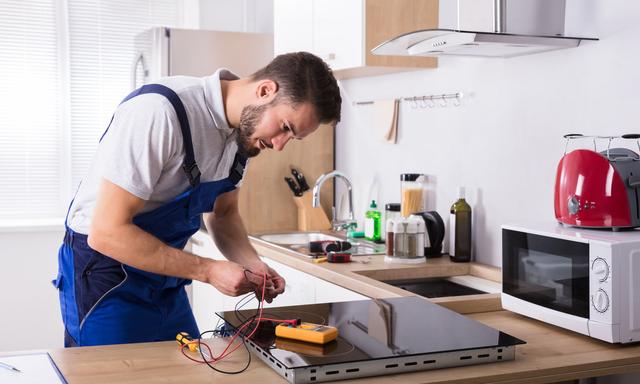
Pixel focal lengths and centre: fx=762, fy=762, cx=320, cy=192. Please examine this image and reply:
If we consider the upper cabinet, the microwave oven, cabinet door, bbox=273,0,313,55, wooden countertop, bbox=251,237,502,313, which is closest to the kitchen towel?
the upper cabinet

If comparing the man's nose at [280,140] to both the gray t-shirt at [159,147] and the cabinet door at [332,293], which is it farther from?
the cabinet door at [332,293]

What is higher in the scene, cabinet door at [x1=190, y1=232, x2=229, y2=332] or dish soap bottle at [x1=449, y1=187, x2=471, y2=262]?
dish soap bottle at [x1=449, y1=187, x2=471, y2=262]

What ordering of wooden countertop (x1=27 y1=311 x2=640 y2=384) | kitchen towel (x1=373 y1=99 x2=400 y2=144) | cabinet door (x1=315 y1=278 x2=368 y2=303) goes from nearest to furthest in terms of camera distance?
1. wooden countertop (x1=27 y1=311 x2=640 y2=384)
2. cabinet door (x1=315 y1=278 x2=368 y2=303)
3. kitchen towel (x1=373 y1=99 x2=400 y2=144)

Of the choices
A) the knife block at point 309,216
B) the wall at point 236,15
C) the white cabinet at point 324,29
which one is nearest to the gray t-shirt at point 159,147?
the white cabinet at point 324,29

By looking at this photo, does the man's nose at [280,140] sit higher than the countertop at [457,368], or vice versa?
the man's nose at [280,140]

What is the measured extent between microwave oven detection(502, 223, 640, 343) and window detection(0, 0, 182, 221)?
3.30 m

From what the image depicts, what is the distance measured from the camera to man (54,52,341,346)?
175cm

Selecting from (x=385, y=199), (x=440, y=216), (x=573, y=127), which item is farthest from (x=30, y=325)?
(x=573, y=127)

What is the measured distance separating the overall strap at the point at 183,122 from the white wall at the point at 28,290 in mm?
2949

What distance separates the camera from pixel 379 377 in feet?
4.76

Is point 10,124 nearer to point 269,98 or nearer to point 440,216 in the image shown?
point 440,216

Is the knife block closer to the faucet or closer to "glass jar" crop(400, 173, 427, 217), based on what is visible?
the faucet

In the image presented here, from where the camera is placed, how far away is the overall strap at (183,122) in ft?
5.94

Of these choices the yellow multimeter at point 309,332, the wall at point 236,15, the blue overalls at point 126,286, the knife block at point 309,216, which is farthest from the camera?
the wall at point 236,15
